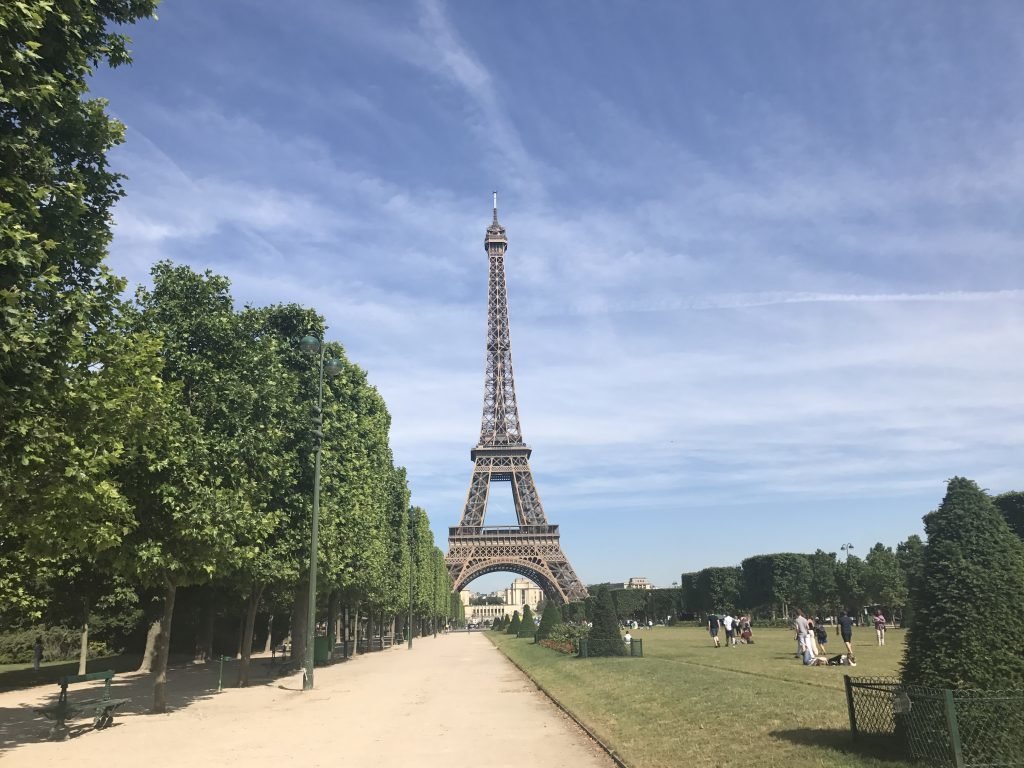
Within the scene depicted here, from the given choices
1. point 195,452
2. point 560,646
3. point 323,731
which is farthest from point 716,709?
point 560,646

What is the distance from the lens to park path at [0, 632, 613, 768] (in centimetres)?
1144

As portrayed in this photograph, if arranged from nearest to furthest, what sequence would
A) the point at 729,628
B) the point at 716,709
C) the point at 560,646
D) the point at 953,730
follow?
the point at 953,730 → the point at 716,709 → the point at 560,646 → the point at 729,628

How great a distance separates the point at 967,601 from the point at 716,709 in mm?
6905

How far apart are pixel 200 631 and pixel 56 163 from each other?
36.4 metres

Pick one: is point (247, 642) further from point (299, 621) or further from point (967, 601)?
point (967, 601)

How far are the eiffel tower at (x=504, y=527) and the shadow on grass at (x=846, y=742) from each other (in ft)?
240

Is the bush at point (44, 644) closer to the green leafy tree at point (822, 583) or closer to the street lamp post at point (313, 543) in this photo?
the street lamp post at point (313, 543)

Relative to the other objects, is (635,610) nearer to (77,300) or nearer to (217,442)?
(217,442)

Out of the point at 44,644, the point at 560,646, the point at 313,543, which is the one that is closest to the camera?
the point at 313,543

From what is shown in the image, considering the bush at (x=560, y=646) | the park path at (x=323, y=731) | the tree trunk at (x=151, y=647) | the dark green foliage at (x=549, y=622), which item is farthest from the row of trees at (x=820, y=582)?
the tree trunk at (x=151, y=647)

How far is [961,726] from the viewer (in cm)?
785

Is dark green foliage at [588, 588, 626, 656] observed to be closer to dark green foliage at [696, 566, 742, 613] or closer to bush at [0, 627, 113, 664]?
bush at [0, 627, 113, 664]

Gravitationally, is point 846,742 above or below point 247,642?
below

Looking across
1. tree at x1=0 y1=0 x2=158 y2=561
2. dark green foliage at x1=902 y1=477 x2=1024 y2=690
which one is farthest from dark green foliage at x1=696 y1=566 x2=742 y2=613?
tree at x1=0 y1=0 x2=158 y2=561
